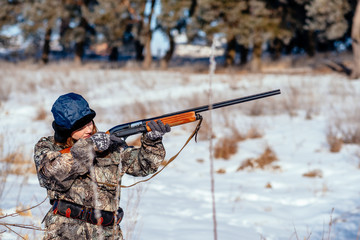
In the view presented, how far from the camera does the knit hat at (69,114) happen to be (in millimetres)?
2406

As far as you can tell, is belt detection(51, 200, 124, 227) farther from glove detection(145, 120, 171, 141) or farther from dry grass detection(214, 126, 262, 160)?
dry grass detection(214, 126, 262, 160)

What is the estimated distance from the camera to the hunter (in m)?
2.34

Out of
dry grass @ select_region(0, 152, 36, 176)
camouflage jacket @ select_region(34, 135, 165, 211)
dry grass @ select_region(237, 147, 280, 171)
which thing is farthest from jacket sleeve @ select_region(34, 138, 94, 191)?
dry grass @ select_region(237, 147, 280, 171)

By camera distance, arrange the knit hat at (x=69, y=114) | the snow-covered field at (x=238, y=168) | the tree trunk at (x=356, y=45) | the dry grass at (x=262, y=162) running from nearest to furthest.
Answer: the knit hat at (x=69, y=114) < the snow-covered field at (x=238, y=168) < the dry grass at (x=262, y=162) < the tree trunk at (x=356, y=45)

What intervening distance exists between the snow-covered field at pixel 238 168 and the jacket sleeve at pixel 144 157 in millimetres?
868

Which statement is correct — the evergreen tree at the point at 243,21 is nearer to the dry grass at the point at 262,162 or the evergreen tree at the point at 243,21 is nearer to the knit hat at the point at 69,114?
the dry grass at the point at 262,162

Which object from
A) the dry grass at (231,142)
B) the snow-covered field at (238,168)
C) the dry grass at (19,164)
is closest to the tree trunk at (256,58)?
the snow-covered field at (238,168)

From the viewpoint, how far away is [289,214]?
536 cm

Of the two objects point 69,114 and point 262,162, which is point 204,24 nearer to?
point 262,162

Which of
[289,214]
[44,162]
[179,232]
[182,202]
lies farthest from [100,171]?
[289,214]

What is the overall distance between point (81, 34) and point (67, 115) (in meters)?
27.7

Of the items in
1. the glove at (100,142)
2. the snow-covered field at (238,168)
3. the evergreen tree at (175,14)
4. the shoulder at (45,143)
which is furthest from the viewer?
the evergreen tree at (175,14)

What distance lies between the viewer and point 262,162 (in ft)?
23.7

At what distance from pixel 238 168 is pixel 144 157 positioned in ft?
15.9
